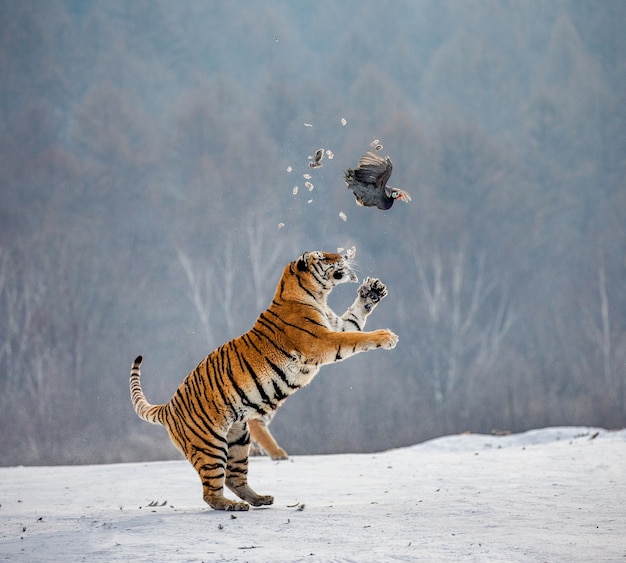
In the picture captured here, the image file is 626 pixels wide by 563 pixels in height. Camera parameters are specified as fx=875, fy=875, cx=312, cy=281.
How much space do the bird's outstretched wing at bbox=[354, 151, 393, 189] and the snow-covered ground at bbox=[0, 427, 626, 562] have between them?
5.93ft

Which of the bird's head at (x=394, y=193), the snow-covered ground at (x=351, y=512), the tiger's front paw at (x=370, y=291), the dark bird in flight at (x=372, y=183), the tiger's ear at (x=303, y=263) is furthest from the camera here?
the dark bird in flight at (x=372, y=183)

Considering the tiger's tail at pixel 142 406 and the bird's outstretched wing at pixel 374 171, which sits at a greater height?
the bird's outstretched wing at pixel 374 171

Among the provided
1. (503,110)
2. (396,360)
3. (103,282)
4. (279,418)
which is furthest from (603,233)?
(103,282)

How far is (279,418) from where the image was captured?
15.9 metres

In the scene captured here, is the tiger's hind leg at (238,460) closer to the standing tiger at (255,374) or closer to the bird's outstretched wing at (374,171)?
the standing tiger at (255,374)

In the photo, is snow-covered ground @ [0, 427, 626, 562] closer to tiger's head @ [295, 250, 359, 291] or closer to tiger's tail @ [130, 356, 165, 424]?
tiger's tail @ [130, 356, 165, 424]

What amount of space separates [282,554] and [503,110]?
1725cm

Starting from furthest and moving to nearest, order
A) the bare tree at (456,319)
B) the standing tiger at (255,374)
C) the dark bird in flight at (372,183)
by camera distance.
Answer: the bare tree at (456,319) < the dark bird in flight at (372,183) < the standing tiger at (255,374)

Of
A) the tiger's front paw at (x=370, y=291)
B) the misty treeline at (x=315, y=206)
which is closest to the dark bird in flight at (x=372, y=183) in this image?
the tiger's front paw at (x=370, y=291)

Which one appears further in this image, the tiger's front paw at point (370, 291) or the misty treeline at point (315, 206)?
the misty treeline at point (315, 206)

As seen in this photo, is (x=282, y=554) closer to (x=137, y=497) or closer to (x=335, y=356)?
(x=335, y=356)

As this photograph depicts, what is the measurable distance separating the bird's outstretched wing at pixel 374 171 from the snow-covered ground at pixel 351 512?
1.81m

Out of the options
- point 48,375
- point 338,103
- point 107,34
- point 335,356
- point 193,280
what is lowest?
point 335,356

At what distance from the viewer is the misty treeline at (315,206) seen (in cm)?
1602
